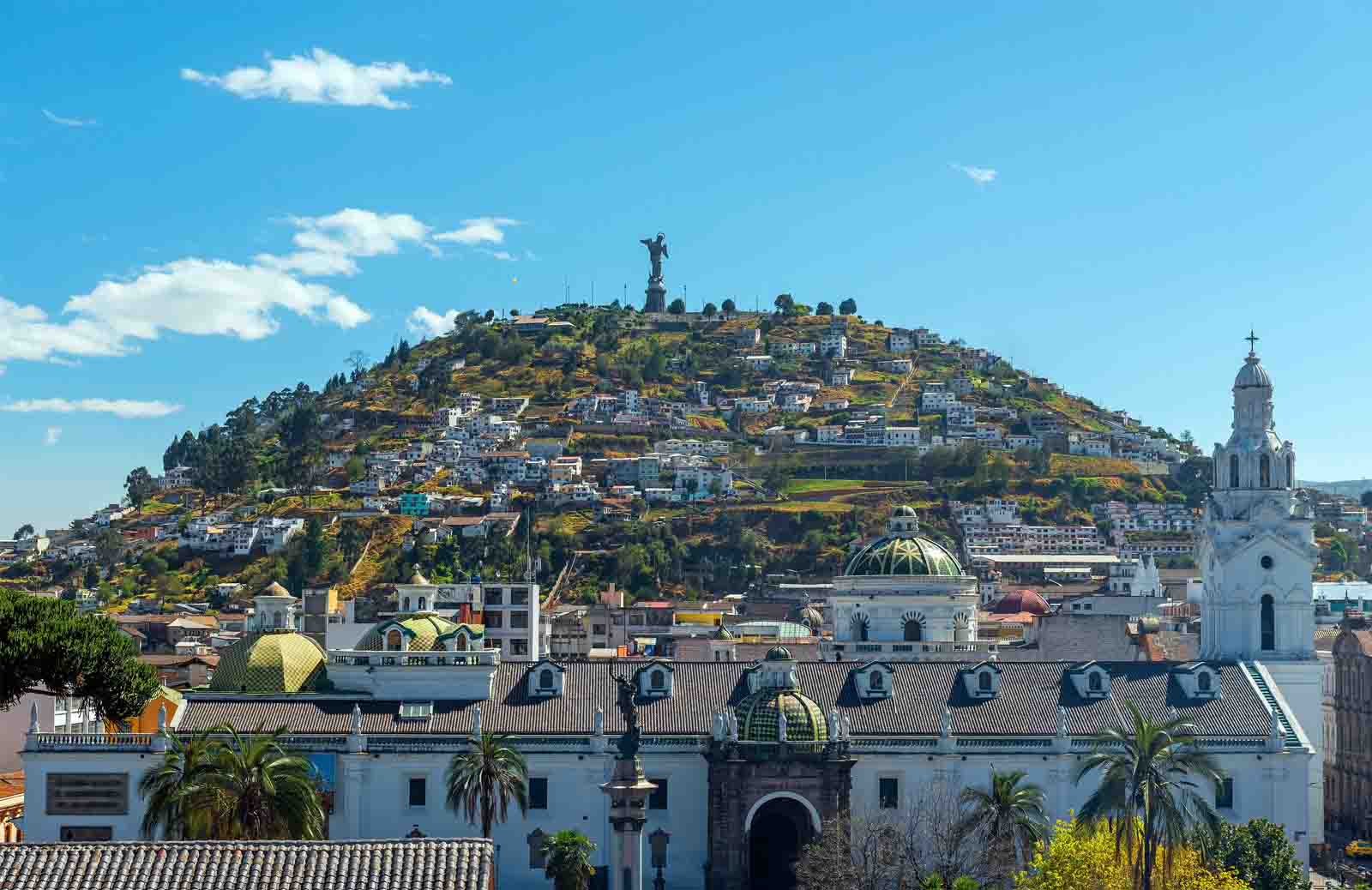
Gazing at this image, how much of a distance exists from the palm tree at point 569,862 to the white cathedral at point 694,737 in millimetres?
4412

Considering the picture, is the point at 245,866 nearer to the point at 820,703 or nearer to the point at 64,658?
the point at 64,658

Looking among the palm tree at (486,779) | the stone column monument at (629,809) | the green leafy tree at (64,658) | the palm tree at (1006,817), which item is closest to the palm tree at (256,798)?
the green leafy tree at (64,658)

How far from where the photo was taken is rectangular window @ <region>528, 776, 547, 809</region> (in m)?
72.6

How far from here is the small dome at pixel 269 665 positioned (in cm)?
7869

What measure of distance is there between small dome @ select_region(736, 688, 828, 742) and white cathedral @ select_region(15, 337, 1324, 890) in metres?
0.09

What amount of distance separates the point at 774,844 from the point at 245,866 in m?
34.6

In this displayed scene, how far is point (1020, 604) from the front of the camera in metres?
169

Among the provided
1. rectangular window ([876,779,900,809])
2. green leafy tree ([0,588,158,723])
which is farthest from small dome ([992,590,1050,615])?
green leafy tree ([0,588,158,723])

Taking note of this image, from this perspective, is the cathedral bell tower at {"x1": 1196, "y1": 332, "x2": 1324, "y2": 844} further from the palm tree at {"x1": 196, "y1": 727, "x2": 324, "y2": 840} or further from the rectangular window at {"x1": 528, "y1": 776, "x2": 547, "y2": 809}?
the palm tree at {"x1": 196, "y1": 727, "x2": 324, "y2": 840}

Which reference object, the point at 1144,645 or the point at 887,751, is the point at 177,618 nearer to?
the point at 1144,645

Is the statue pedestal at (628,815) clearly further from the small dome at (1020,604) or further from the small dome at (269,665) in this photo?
the small dome at (1020,604)

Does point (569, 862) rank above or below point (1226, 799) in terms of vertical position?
below

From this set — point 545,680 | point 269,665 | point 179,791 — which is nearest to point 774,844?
point 545,680

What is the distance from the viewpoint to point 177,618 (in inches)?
6841
